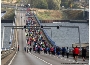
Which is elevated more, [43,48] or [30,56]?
[30,56]

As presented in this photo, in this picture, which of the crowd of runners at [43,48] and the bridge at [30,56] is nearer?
the bridge at [30,56]

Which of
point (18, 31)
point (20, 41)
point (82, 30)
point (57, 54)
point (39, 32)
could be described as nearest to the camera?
point (57, 54)

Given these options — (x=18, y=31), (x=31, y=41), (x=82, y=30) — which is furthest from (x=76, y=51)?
(x=82, y=30)

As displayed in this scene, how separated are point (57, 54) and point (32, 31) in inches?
2522

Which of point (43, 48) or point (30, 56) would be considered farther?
point (43, 48)

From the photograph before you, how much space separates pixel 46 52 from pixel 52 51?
700 centimetres

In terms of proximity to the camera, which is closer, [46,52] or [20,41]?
[46,52]

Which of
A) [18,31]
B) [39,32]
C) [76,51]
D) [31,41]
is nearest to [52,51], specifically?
[76,51]

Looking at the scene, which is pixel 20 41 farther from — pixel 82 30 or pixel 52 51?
pixel 82 30

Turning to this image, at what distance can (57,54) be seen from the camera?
45.0 meters

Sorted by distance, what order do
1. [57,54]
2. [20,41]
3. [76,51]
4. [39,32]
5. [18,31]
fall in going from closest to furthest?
[76,51] → [57,54] → [20,41] → [39,32] → [18,31]

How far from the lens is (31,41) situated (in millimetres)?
86812

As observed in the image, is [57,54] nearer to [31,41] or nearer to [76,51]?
[76,51]

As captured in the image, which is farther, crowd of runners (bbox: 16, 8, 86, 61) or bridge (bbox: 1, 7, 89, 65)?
crowd of runners (bbox: 16, 8, 86, 61)
